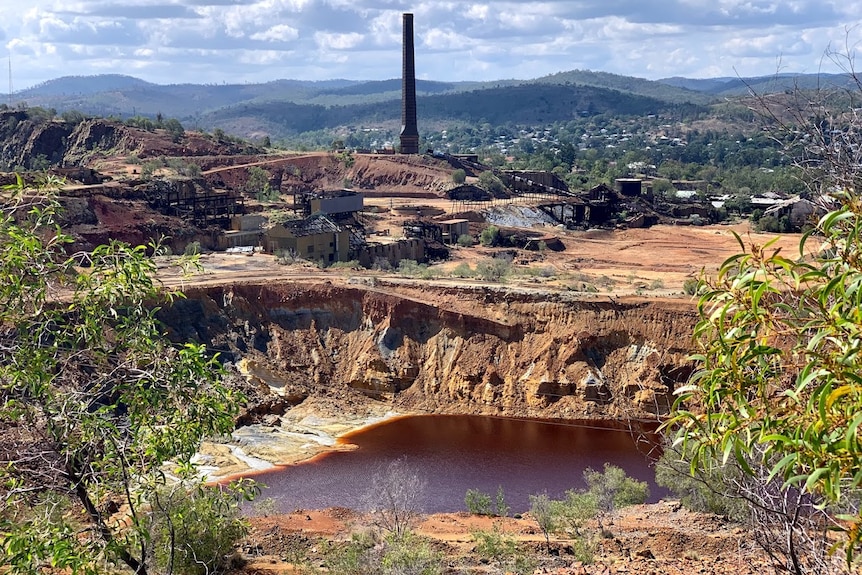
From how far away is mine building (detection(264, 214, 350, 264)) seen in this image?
57812mm

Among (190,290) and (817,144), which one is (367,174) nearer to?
(190,290)

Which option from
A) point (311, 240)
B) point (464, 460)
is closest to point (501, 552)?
point (464, 460)

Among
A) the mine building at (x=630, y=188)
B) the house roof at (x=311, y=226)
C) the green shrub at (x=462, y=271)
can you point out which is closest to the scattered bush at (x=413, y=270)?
the green shrub at (x=462, y=271)

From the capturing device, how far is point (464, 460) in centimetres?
3634

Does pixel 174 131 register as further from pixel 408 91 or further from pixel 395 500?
pixel 395 500

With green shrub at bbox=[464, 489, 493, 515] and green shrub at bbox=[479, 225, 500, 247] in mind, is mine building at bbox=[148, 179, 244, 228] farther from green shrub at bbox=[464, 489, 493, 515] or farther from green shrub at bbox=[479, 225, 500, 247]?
green shrub at bbox=[464, 489, 493, 515]

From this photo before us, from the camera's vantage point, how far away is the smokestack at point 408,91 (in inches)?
4016

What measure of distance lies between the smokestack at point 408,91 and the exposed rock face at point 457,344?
59.3 m

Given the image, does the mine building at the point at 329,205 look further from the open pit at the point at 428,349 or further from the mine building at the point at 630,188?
the mine building at the point at 630,188

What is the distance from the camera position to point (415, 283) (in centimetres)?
4706

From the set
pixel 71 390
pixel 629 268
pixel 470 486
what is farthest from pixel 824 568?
pixel 629 268

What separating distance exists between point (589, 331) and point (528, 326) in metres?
3.01

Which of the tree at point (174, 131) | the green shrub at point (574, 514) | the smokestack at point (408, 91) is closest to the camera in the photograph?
the green shrub at point (574, 514)

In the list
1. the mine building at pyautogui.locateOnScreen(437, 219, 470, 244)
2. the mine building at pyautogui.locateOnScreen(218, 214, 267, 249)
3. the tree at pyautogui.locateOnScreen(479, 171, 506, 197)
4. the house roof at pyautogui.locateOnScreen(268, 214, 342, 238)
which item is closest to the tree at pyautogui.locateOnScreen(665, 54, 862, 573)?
the house roof at pyautogui.locateOnScreen(268, 214, 342, 238)
